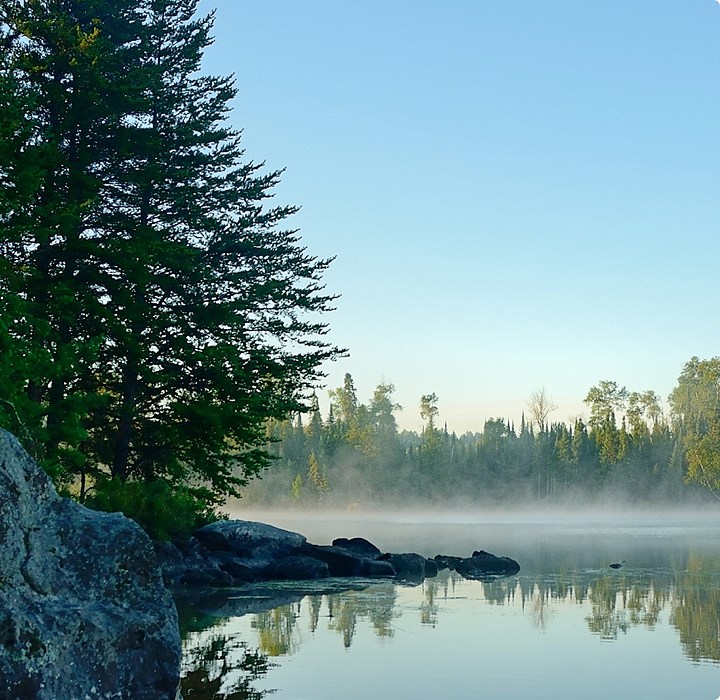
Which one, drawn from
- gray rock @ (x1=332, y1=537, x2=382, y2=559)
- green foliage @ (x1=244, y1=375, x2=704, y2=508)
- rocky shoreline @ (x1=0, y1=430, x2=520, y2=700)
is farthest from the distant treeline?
rocky shoreline @ (x1=0, y1=430, x2=520, y2=700)

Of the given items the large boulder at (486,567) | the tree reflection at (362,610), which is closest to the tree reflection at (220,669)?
the tree reflection at (362,610)

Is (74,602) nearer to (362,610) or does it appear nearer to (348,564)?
(362,610)

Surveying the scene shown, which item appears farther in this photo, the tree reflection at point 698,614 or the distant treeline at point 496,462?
the distant treeline at point 496,462

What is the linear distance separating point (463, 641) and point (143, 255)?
13.2 m

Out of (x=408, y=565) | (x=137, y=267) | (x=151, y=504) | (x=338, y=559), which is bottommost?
(x=408, y=565)

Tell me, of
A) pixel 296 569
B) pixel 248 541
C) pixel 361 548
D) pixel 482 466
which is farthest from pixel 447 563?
pixel 482 466

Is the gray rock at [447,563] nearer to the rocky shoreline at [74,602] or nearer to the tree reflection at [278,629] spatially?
the tree reflection at [278,629]

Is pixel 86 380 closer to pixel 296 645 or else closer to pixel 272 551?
pixel 272 551

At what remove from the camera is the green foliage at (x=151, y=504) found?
66.5 feet

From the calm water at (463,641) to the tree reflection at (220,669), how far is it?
2 centimetres

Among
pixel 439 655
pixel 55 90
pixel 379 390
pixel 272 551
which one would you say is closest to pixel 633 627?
pixel 439 655

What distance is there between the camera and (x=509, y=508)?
113938 mm

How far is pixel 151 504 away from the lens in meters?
21.4

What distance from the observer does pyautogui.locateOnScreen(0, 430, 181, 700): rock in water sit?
6.55m
